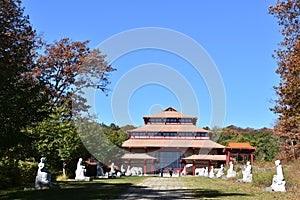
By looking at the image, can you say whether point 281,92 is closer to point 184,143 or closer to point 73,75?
point 73,75

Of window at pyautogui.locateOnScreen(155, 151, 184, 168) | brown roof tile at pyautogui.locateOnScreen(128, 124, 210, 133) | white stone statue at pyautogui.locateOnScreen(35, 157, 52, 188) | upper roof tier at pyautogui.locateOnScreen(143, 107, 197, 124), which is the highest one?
upper roof tier at pyautogui.locateOnScreen(143, 107, 197, 124)

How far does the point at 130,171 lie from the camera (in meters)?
39.9

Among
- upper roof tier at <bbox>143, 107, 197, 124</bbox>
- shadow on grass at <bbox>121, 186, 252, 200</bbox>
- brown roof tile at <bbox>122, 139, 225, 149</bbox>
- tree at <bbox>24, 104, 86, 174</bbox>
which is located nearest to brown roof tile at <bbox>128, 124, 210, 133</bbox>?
upper roof tier at <bbox>143, 107, 197, 124</bbox>

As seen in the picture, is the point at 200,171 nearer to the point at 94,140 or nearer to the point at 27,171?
the point at 94,140

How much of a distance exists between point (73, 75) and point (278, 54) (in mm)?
15558

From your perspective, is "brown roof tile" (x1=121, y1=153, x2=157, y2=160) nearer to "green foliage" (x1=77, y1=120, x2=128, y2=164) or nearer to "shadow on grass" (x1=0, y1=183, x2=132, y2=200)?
"green foliage" (x1=77, y1=120, x2=128, y2=164)

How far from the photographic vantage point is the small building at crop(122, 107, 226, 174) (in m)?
46.2

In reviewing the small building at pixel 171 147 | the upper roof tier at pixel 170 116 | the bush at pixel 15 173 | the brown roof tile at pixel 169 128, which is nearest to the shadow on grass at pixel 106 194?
the bush at pixel 15 173

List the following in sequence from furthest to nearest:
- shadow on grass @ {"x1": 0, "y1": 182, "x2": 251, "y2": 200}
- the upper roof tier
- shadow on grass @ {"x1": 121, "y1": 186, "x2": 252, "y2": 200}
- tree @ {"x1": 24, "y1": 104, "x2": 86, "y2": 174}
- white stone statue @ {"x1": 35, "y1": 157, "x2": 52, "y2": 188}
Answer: the upper roof tier → tree @ {"x1": 24, "y1": 104, "x2": 86, "y2": 174} → white stone statue @ {"x1": 35, "y1": 157, "x2": 52, "y2": 188} → shadow on grass @ {"x1": 121, "y1": 186, "x2": 252, "y2": 200} → shadow on grass @ {"x1": 0, "y1": 182, "x2": 251, "y2": 200}

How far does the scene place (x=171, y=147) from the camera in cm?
4853

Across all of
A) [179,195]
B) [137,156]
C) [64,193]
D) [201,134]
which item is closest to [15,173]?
[64,193]

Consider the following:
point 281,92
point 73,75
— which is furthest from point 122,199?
A: point 73,75

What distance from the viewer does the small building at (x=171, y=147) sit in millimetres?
46250

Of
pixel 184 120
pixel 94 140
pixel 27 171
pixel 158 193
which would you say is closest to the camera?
pixel 158 193
